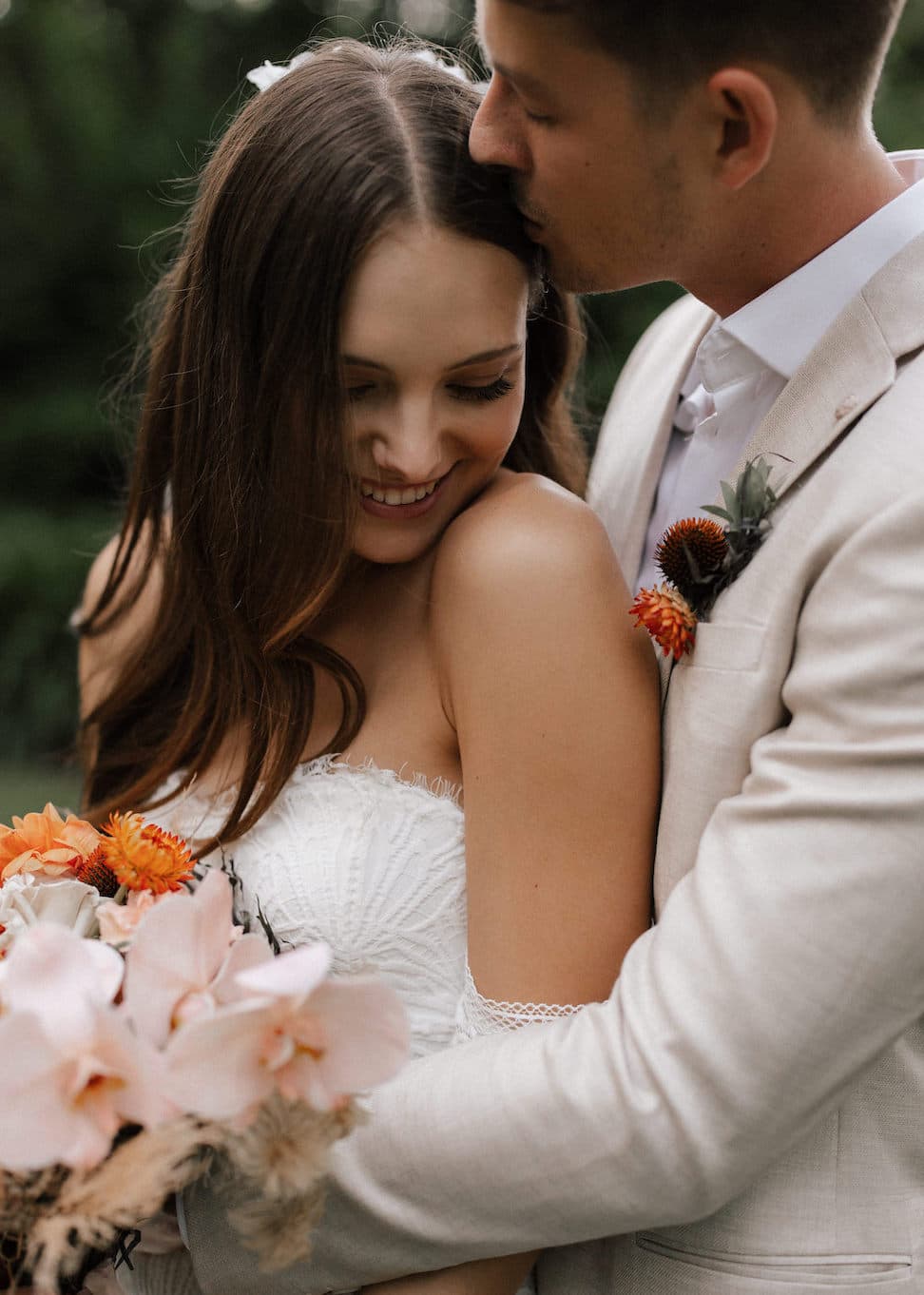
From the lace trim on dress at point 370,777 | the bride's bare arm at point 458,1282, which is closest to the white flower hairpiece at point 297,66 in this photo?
the lace trim on dress at point 370,777

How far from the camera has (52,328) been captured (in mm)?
9586

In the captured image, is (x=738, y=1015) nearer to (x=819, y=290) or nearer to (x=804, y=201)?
(x=819, y=290)

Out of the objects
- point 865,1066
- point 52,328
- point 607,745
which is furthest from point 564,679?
point 52,328

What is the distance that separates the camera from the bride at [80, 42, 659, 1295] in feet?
6.94

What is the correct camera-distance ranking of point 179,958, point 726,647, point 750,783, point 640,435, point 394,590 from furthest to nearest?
point 640,435, point 394,590, point 726,647, point 750,783, point 179,958

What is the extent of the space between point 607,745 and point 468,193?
0.96 m

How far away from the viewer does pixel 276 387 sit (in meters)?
2.34

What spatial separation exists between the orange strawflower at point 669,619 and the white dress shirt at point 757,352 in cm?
15

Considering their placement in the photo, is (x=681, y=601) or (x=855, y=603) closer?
(x=855, y=603)

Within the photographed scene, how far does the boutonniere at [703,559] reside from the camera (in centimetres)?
202

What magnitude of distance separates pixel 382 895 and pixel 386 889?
0.01 m

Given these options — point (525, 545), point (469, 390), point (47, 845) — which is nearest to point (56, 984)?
point (47, 845)

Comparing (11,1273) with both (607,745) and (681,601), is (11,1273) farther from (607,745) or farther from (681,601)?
(681,601)

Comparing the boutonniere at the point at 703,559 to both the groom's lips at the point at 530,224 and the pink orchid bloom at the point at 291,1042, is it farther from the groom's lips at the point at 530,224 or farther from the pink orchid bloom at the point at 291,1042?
the pink orchid bloom at the point at 291,1042
